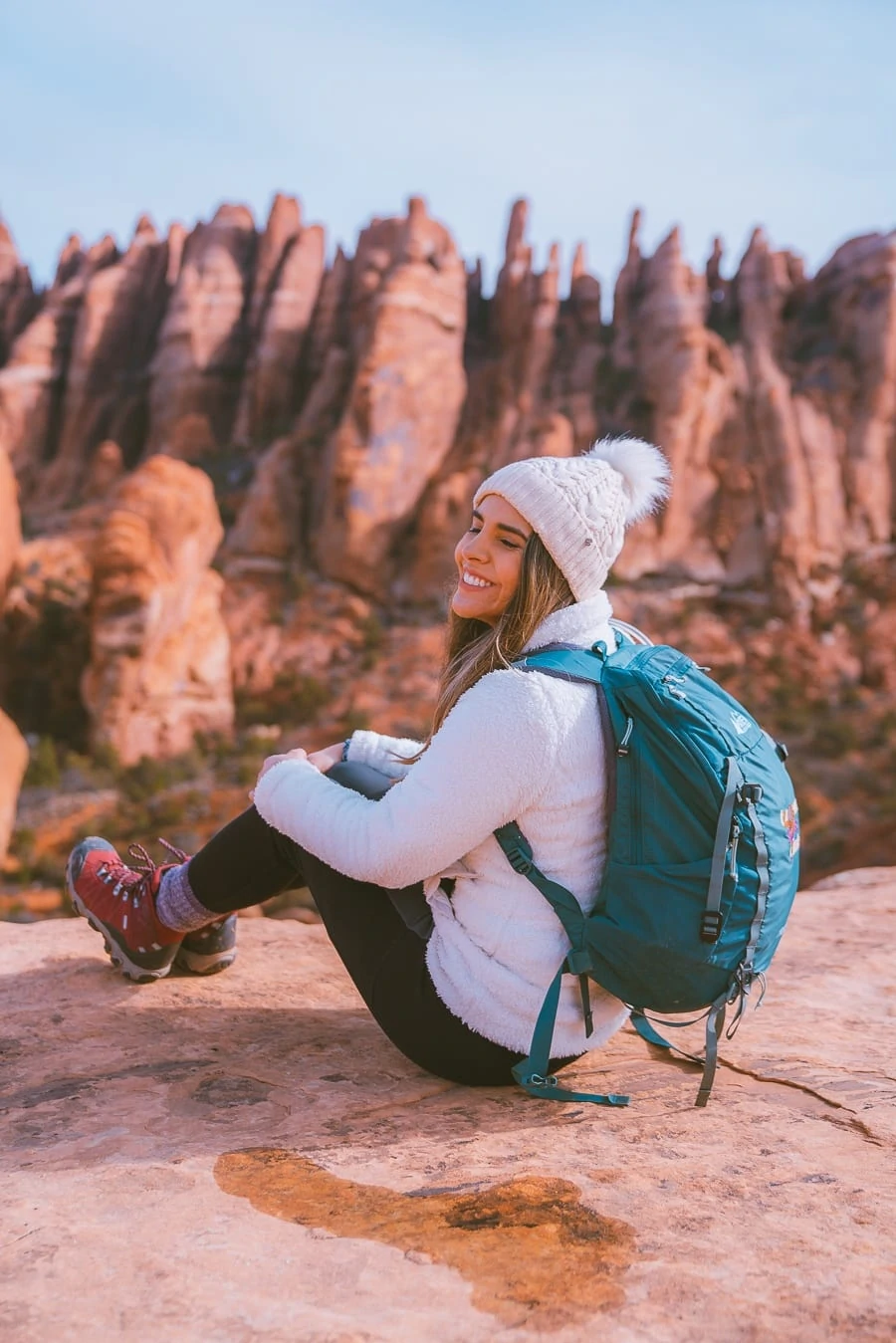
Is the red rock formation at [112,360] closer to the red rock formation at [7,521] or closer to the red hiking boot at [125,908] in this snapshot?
the red rock formation at [7,521]

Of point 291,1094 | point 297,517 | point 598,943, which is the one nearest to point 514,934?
point 598,943

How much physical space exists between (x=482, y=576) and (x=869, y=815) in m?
17.3

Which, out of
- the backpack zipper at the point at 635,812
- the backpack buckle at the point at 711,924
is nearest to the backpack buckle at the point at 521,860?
the backpack zipper at the point at 635,812

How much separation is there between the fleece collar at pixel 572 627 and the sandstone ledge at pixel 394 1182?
883 mm

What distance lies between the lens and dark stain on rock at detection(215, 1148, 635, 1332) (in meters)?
1.40

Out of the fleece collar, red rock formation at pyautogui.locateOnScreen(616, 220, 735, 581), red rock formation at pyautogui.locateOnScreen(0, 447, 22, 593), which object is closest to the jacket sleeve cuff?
the fleece collar

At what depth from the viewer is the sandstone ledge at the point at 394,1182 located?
1.36m

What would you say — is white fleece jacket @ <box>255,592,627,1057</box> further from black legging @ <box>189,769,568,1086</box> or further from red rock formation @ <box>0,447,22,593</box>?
red rock formation @ <box>0,447,22,593</box>

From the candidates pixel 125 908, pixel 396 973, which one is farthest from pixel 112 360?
pixel 396 973

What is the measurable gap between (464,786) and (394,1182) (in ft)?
2.08

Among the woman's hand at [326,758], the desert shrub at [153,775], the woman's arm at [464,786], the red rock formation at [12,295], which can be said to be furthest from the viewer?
the red rock formation at [12,295]

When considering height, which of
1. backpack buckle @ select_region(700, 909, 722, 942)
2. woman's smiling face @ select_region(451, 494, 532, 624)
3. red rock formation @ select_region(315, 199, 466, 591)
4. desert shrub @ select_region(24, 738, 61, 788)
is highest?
red rock formation @ select_region(315, 199, 466, 591)

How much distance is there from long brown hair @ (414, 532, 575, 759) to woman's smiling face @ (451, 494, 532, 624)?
0.02 metres

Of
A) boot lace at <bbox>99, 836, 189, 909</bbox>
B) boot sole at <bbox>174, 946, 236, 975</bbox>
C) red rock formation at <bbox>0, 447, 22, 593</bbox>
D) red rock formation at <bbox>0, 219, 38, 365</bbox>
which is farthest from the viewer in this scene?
red rock formation at <bbox>0, 219, 38, 365</bbox>
